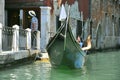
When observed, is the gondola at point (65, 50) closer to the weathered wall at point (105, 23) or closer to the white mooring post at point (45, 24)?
the white mooring post at point (45, 24)

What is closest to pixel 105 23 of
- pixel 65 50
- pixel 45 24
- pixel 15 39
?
pixel 45 24

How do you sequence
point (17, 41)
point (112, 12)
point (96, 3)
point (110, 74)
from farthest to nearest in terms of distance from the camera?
point (112, 12) → point (96, 3) → point (17, 41) → point (110, 74)

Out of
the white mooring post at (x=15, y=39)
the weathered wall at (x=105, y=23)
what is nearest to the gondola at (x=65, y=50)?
the white mooring post at (x=15, y=39)

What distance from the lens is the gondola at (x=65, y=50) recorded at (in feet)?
38.7

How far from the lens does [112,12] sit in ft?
96.3

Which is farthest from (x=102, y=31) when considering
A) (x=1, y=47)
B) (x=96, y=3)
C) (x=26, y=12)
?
(x=1, y=47)

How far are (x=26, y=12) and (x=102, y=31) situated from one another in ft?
29.3

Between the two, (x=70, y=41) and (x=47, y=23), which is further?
(x=47, y=23)

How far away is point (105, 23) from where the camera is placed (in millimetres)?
27219

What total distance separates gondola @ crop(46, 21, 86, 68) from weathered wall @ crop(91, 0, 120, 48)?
11058 millimetres

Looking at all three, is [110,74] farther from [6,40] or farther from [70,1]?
[70,1]

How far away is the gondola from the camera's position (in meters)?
11.8

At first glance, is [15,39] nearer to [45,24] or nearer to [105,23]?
[45,24]

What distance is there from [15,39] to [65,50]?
1752 millimetres
